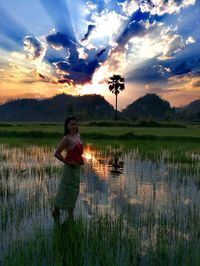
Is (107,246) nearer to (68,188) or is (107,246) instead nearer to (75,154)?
(68,188)

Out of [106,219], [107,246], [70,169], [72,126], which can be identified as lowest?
[107,246]

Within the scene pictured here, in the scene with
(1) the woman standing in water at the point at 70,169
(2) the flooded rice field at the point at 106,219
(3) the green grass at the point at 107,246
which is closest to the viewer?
(3) the green grass at the point at 107,246

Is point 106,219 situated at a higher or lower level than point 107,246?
higher

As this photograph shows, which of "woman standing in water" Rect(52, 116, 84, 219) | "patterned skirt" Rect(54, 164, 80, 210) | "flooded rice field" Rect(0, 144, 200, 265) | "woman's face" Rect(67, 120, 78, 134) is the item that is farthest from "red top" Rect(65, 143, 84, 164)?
"flooded rice field" Rect(0, 144, 200, 265)

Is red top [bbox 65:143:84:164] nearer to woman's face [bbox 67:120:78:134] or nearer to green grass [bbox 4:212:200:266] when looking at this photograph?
woman's face [bbox 67:120:78:134]

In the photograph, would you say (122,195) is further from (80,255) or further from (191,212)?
(80,255)

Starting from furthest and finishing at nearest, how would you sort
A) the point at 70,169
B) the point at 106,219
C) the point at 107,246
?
the point at 70,169 → the point at 106,219 → the point at 107,246

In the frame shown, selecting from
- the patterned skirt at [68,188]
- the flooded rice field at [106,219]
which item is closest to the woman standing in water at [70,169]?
the patterned skirt at [68,188]

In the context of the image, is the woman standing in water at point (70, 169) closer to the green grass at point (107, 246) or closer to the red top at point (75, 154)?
the red top at point (75, 154)

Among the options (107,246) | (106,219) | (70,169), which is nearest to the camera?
(107,246)

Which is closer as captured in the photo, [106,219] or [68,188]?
[106,219]

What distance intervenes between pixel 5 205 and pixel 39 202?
0.90 meters

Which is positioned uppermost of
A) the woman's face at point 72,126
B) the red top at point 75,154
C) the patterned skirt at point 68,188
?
the woman's face at point 72,126

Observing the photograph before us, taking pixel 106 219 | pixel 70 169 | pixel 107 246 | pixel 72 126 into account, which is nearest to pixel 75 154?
pixel 70 169
